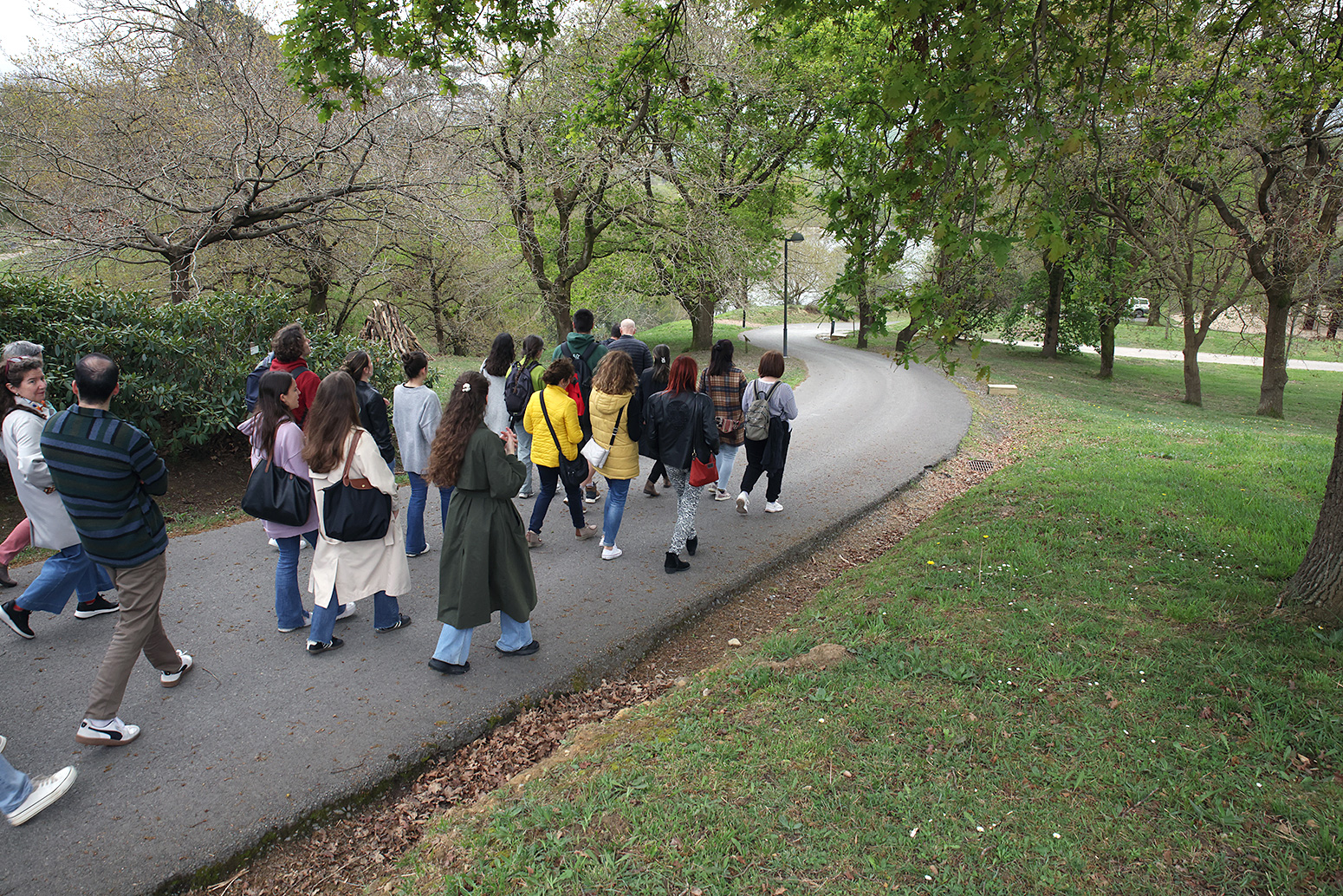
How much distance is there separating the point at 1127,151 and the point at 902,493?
866cm

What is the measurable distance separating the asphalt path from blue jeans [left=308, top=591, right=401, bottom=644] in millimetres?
131

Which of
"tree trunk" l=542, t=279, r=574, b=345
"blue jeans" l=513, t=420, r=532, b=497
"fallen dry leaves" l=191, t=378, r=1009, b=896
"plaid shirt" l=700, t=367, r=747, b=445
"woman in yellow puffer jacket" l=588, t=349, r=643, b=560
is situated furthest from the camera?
"tree trunk" l=542, t=279, r=574, b=345

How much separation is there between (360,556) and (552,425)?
214 cm

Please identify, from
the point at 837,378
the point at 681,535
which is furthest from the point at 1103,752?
the point at 837,378

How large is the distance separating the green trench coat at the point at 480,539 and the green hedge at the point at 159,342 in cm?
549

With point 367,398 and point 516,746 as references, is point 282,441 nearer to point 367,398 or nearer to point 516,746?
point 367,398

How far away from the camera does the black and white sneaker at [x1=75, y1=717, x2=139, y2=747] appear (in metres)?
3.74

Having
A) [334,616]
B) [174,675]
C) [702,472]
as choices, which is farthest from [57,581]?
[702,472]

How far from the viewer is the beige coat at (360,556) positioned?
177 inches

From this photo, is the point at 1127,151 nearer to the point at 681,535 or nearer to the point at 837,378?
the point at 837,378

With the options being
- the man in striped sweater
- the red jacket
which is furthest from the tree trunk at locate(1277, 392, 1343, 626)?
the red jacket

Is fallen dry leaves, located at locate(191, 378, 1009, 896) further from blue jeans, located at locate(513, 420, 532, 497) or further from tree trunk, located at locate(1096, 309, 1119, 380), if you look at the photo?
tree trunk, located at locate(1096, 309, 1119, 380)

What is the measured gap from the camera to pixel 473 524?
4.41 meters

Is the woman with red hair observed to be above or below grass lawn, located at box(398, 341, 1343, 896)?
above
